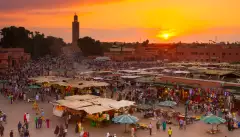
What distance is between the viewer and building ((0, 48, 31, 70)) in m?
51.6

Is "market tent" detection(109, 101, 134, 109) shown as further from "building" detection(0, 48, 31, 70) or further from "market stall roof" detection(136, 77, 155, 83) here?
"building" detection(0, 48, 31, 70)

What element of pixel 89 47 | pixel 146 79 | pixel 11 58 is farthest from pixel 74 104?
pixel 89 47

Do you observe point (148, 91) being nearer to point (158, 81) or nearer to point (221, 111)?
point (158, 81)

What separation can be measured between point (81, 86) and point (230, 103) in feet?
44.4

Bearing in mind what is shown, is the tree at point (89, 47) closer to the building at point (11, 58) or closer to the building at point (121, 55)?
the building at point (121, 55)

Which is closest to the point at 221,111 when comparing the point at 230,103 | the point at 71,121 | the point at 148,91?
the point at 230,103

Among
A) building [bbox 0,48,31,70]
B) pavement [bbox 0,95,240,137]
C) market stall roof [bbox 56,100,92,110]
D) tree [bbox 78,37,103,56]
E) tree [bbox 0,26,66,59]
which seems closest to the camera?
pavement [bbox 0,95,240,137]

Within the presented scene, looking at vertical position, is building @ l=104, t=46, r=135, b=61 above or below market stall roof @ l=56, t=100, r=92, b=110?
above

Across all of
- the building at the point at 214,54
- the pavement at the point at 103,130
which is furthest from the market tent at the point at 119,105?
the building at the point at 214,54

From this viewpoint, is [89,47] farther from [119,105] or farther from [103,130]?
[103,130]

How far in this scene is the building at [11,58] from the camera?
169ft

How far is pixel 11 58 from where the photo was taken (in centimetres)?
6044

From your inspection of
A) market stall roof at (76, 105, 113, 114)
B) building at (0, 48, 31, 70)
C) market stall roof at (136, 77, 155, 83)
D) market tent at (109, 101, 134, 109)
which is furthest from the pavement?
building at (0, 48, 31, 70)

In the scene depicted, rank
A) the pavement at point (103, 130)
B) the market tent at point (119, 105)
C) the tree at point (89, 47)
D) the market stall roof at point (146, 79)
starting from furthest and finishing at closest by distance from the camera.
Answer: the tree at point (89, 47) → the market stall roof at point (146, 79) → the market tent at point (119, 105) → the pavement at point (103, 130)
